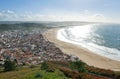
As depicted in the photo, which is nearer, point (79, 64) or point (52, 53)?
point (79, 64)

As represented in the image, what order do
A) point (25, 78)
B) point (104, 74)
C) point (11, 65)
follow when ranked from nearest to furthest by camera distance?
1. point (25, 78)
2. point (104, 74)
3. point (11, 65)

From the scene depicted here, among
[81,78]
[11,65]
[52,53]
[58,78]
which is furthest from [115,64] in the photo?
[58,78]

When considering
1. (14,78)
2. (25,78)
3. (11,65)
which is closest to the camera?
(25,78)

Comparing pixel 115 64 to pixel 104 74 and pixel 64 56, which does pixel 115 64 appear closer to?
pixel 64 56

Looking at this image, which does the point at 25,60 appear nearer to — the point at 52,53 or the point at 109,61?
the point at 52,53

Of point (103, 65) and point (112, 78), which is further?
point (103, 65)

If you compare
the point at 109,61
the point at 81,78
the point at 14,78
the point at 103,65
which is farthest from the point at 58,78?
the point at 109,61

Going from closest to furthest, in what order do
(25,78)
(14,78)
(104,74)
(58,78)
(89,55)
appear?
1. (58,78)
2. (25,78)
3. (14,78)
4. (104,74)
5. (89,55)

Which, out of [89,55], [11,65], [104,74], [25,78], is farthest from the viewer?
[89,55]

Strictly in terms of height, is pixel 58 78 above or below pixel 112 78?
above
